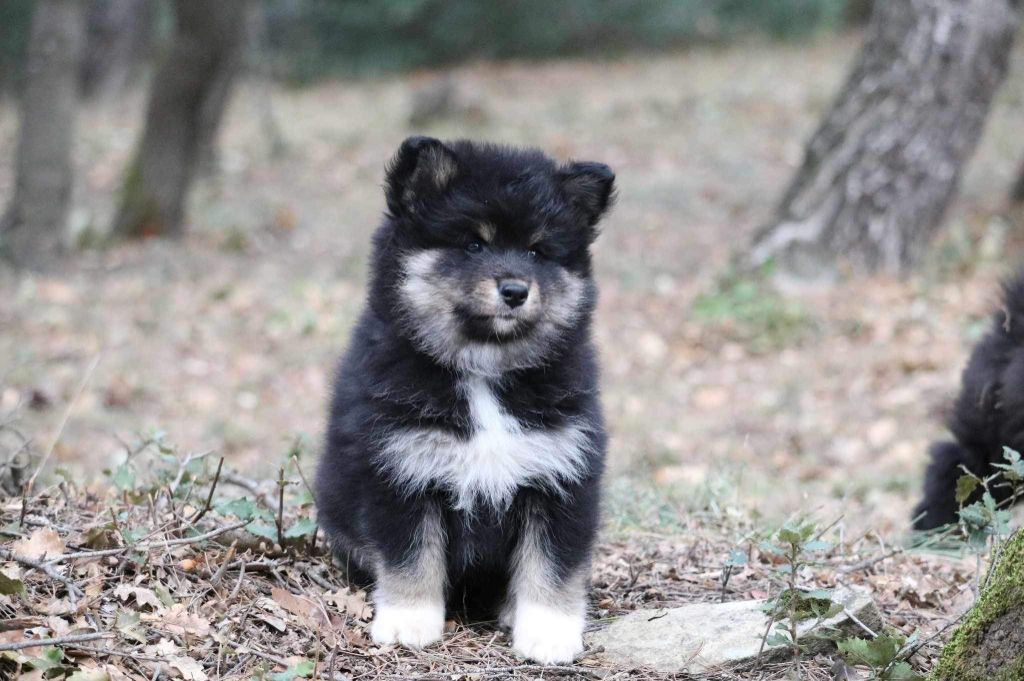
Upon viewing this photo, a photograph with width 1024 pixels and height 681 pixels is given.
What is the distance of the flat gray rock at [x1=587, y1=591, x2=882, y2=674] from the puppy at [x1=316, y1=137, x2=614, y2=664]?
0.19 metres

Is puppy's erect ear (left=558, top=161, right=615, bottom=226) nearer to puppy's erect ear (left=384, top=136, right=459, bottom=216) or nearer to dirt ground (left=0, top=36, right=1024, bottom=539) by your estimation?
puppy's erect ear (left=384, top=136, right=459, bottom=216)

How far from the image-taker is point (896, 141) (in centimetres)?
1059

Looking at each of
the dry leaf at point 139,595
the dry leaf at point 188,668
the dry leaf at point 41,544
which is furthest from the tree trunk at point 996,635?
the dry leaf at point 41,544

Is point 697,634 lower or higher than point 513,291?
lower

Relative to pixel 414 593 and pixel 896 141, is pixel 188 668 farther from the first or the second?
pixel 896 141

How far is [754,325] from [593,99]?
13877mm

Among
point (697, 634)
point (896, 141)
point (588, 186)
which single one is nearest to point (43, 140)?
point (896, 141)

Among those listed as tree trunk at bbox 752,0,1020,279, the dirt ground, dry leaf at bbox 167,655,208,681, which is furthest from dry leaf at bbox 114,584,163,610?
tree trunk at bbox 752,0,1020,279

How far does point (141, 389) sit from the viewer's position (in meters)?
9.40

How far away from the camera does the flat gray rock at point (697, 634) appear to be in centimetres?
363

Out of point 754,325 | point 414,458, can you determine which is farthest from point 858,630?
point 754,325

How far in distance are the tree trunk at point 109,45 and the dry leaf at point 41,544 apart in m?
24.6

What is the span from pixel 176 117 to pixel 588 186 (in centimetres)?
1198

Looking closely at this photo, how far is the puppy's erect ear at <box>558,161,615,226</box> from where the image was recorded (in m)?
4.10
